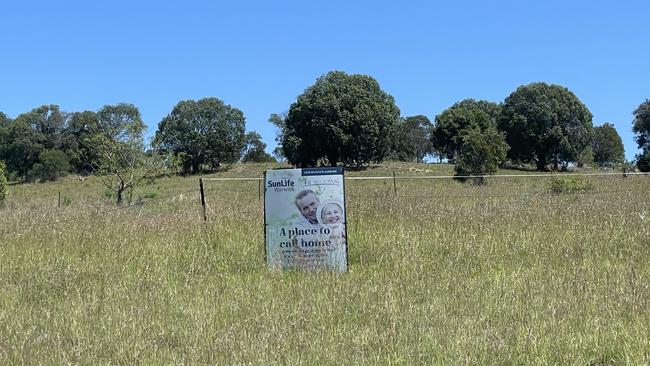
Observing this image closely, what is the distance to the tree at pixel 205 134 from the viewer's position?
79812 mm

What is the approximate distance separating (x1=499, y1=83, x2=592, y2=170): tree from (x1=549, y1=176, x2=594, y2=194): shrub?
48478 mm

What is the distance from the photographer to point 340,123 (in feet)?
208

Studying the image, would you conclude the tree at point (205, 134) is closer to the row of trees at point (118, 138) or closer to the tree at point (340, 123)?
the row of trees at point (118, 138)

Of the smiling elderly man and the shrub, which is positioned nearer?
the smiling elderly man

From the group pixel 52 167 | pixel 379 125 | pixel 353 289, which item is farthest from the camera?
pixel 52 167

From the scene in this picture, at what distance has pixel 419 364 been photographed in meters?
3.79

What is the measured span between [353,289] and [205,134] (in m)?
76.8

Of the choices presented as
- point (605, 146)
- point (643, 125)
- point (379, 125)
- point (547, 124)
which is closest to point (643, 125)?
point (643, 125)

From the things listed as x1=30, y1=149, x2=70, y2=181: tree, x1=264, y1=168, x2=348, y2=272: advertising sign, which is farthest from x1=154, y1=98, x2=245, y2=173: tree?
x1=264, y1=168, x2=348, y2=272: advertising sign

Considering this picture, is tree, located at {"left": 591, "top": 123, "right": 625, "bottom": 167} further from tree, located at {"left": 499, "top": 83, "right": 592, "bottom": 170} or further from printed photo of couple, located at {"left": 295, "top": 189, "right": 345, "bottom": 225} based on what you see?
printed photo of couple, located at {"left": 295, "top": 189, "right": 345, "bottom": 225}

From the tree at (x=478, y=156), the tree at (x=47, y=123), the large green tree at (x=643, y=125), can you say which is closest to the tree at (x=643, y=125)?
the large green tree at (x=643, y=125)

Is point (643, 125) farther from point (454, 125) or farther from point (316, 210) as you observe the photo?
point (316, 210)

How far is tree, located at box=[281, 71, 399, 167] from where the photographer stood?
6331cm

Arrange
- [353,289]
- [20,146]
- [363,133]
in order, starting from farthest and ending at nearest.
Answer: [20,146], [363,133], [353,289]
